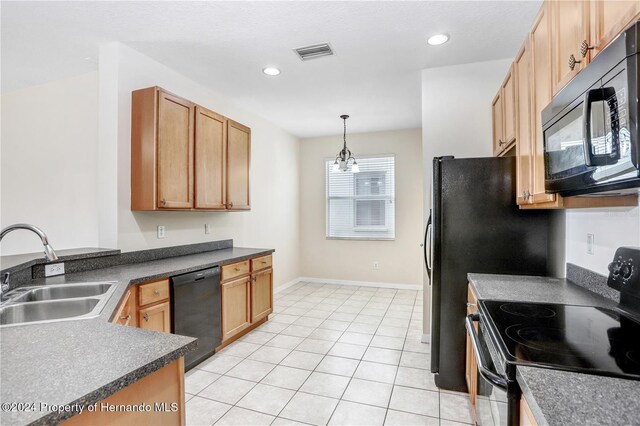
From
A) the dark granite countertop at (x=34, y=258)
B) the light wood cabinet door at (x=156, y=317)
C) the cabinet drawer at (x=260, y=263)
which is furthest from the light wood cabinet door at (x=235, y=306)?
the dark granite countertop at (x=34, y=258)

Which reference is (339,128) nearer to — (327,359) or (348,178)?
(348,178)

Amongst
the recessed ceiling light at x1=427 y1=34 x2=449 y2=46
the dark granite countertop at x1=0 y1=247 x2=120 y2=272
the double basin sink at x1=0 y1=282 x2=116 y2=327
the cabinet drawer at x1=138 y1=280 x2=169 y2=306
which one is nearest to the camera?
the double basin sink at x1=0 y1=282 x2=116 y2=327

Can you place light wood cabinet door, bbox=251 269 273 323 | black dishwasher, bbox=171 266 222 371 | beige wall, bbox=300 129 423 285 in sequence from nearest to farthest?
black dishwasher, bbox=171 266 222 371 → light wood cabinet door, bbox=251 269 273 323 → beige wall, bbox=300 129 423 285

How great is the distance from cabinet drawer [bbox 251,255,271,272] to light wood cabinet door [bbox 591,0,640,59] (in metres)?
3.09

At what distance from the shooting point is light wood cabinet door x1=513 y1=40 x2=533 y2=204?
183 centimetres

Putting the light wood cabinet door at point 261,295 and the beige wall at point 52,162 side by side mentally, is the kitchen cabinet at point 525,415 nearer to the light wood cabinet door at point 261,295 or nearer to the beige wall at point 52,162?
the light wood cabinet door at point 261,295

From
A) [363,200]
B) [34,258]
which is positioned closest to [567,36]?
[34,258]

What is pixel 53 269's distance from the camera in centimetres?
217

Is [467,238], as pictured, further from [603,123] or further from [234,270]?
[234,270]

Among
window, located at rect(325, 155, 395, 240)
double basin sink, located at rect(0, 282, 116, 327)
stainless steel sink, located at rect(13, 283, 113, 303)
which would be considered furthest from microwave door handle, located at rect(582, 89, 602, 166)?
window, located at rect(325, 155, 395, 240)

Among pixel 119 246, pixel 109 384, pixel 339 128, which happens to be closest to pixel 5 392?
pixel 109 384

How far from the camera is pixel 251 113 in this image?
15.1 ft

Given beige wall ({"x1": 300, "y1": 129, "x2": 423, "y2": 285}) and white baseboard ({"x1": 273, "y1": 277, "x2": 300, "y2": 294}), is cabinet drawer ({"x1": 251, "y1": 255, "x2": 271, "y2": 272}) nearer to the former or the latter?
white baseboard ({"x1": 273, "y1": 277, "x2": 300, "y2": 294})

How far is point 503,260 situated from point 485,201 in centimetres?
42
